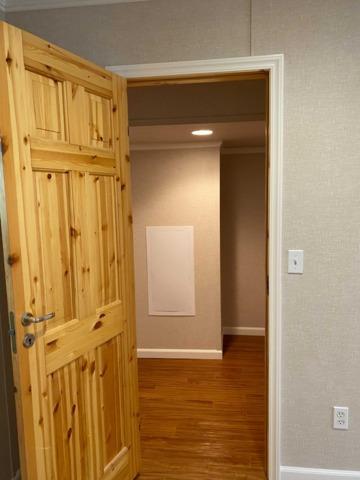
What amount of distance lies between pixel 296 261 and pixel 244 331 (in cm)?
271

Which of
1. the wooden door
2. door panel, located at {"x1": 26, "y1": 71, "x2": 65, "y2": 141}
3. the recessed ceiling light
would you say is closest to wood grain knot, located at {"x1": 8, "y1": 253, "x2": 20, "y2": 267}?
the wooden door

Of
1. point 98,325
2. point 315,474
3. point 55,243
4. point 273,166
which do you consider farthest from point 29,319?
point 315,474

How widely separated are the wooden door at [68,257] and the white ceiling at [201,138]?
1.02 meters

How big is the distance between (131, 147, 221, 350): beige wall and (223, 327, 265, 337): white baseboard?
0.76 m

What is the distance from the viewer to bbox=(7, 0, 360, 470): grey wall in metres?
1.93

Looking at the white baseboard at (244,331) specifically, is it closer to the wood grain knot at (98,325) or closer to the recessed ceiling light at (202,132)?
the recessed ceiling light at (202,132)

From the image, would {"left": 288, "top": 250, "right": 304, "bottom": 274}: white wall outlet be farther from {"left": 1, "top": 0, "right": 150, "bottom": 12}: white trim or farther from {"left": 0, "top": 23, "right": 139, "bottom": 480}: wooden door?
{"left": 1, "top": 0, "right": 150, "bottom": 12}: white trim

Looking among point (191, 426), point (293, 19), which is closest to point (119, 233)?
point (293, 19)

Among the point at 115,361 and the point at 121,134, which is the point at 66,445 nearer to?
the point at 115,361

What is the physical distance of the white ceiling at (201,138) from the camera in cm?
296

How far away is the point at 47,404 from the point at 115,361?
1.59ft

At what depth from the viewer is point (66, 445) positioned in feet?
5.63

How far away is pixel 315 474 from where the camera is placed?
2.14 metres

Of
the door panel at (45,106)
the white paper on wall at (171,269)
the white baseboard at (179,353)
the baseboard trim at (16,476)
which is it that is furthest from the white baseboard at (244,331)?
the door panel at (45,106)
